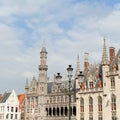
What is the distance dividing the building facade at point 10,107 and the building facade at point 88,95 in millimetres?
10010

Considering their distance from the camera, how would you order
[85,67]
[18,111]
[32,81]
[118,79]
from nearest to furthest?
[118,79]
[85,67]
[32,81]
[18,111]

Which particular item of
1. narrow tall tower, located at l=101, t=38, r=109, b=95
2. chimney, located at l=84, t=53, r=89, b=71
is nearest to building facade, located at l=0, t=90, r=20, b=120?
chimney, located at l=84, t=53, r=89, b=71

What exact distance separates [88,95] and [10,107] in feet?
118

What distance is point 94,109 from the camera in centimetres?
6288

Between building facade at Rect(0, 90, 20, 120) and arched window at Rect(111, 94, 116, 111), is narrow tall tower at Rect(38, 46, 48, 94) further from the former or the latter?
arched window at Rect(111, 94, 116, 111)

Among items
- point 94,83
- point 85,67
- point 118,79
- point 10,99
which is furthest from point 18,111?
point 118,79

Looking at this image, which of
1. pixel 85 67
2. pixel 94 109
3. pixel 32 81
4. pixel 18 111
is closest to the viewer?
pixel 94 109

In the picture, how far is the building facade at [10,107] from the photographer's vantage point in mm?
92000

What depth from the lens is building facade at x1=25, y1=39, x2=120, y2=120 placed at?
60000 millimetres

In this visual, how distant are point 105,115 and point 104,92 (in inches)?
179

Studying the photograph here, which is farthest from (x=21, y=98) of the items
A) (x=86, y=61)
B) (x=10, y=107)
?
(x=86, y=61)

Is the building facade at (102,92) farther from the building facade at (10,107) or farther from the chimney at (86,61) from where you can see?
the building facade at (10,107)

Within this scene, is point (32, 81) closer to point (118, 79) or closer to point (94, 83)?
point (94, 83)

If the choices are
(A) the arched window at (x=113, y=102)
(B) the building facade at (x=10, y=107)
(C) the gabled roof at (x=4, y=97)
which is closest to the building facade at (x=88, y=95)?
(A) the arched window at (x=113, y=102)
